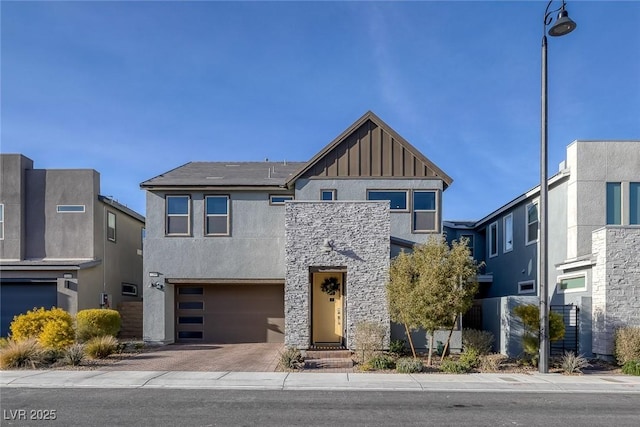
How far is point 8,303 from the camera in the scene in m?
17.9

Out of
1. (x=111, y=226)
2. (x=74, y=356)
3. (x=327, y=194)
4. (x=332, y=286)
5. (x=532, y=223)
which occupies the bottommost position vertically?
(x=74, y=356)

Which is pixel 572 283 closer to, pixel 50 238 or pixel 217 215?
pixel 217 215

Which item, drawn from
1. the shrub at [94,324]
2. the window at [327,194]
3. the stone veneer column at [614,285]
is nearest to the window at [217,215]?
the window at [327,194]

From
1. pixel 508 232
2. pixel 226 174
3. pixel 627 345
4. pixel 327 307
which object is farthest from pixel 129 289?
pixel 627 345

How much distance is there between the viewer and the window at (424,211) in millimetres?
16875

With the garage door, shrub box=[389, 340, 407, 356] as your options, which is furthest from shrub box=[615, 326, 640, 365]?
the garage door

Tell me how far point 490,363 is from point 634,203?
911 centimetres

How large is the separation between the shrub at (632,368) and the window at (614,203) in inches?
225

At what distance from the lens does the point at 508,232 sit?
21500 mm

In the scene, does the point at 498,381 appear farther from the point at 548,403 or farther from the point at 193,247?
the point at 193,247

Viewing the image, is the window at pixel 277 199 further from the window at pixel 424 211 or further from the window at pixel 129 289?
the window at pixel 129 289

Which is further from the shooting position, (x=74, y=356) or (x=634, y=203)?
(x=634, y=203)

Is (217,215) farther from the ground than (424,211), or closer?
closer

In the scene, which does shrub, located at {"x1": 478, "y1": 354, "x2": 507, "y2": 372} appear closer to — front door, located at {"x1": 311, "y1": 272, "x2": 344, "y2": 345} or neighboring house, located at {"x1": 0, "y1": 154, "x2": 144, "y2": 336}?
front door, located at {"x1": 311, "y1": 272, "x2": 344, "y2": 345}
